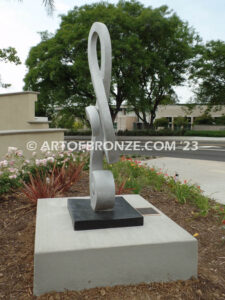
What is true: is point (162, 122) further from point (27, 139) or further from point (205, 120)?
point (27, 139)

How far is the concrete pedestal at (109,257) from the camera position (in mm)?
2611

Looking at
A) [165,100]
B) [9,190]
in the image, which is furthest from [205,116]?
[9,190]

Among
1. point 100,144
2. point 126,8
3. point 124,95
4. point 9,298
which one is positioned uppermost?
point 126,8

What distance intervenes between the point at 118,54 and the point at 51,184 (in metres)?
19.2

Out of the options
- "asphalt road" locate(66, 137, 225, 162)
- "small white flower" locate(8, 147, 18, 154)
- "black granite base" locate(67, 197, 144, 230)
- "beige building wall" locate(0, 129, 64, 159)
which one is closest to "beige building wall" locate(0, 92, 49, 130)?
"beige building wall" locate(0, 129, 64, 159)

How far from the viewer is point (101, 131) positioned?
3596 mm

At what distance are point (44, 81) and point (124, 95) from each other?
25.5 ft

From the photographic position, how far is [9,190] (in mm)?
5344

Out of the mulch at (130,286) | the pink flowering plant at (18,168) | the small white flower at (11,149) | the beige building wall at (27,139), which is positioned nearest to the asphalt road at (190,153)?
the beige building wall at (27,139)

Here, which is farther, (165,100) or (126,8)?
(165,100)

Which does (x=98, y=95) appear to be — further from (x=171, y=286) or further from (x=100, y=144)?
(x=171, y=286)

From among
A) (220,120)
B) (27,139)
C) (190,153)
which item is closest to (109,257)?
(27,139)

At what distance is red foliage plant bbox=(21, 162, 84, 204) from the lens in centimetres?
480

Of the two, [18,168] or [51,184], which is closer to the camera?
[51,184]
